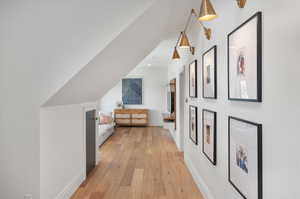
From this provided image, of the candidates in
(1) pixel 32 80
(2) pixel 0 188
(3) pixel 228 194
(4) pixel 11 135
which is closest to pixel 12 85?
(1) pixel 32 80

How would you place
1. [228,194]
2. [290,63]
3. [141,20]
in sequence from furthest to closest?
[141,20] → [228,194] → [290,63]

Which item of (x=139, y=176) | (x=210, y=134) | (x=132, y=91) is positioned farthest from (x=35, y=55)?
(x=132, y=91)

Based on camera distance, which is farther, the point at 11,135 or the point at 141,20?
the point at 141,20

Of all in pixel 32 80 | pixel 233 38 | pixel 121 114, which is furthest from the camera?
pixel 121 114

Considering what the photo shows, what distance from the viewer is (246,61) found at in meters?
1.43

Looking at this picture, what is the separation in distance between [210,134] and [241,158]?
0.80 metres

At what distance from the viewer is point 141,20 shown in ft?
7.18

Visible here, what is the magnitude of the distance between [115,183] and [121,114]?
559 cm

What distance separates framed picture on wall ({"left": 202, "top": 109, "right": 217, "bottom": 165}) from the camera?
7.12 ft

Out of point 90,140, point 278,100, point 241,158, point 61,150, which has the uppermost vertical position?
point 278,100

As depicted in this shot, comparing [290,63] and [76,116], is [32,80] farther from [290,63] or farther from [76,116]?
[290,63]

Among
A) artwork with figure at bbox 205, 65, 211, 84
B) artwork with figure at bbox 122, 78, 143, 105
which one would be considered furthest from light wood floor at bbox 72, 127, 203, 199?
artwork with figure at bbox 122, 78, 143, 105

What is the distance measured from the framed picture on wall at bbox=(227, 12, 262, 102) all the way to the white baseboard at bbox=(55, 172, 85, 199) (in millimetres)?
2167

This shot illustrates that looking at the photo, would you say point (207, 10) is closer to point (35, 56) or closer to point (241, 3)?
point (241, 3)
